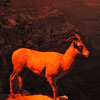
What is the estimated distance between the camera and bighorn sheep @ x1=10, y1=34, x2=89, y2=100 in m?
2.51

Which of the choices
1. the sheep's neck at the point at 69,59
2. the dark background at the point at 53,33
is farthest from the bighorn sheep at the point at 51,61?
the dark background at the point at 53,33

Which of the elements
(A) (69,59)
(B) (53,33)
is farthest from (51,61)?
(B) (53,33)

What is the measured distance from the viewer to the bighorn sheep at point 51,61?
251 cm

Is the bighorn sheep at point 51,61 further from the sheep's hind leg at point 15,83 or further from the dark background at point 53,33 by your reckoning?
the dark background at point 53,33

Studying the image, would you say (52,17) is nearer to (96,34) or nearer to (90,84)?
(96,34)

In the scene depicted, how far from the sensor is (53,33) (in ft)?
14.8

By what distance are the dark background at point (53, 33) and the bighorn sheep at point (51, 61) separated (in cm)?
117

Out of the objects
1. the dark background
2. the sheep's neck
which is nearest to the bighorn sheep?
the sheep's neck

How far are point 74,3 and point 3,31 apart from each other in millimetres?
2336

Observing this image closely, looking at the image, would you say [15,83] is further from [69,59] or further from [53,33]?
[53,33]

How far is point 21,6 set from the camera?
445cm

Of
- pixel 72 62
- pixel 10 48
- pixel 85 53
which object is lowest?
pixel 10 48

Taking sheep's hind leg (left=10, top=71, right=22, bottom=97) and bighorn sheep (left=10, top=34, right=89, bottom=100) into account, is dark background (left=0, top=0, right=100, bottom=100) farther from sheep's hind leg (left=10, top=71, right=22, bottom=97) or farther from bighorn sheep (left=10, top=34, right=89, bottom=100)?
bighorn sheep (left=10, top=34, right=89, bottom=100)

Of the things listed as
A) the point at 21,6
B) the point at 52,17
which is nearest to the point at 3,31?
the point at 21,6
